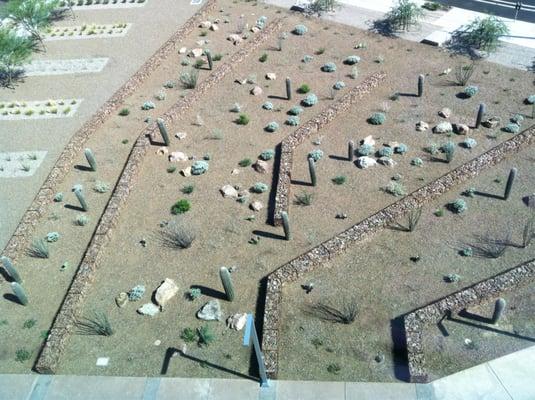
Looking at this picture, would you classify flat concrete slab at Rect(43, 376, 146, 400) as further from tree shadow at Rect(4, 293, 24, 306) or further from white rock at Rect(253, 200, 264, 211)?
white rock at Rect(253, 200, 264, 211)

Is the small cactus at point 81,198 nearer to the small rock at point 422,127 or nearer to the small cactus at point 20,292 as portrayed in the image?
the small cactus at point 20,292

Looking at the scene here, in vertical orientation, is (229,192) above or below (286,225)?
below

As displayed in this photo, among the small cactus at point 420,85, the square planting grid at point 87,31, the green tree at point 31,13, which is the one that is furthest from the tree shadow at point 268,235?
the green tree at point 31,13

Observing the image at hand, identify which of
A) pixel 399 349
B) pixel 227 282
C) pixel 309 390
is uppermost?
pixel 227 282

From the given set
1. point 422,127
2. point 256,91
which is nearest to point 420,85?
point 422,127

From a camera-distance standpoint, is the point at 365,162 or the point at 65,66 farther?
the point at 65,66

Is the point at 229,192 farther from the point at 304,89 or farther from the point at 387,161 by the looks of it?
the point at 304,89
